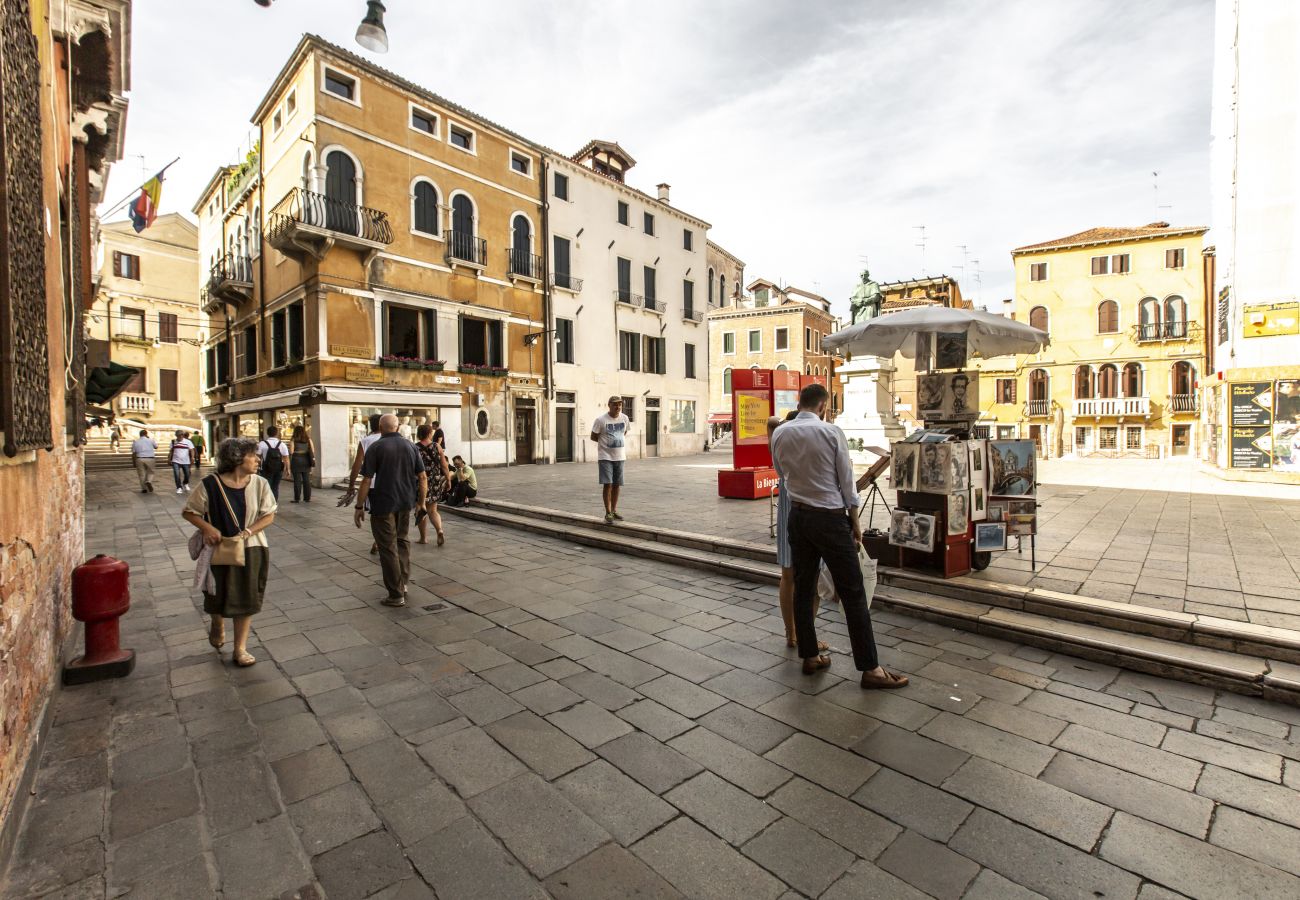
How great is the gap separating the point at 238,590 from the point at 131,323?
32.2 meters

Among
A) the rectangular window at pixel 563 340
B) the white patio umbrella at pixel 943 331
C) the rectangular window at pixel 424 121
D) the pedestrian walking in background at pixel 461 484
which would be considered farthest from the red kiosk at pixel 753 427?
the rectangular window at pixel 424 121

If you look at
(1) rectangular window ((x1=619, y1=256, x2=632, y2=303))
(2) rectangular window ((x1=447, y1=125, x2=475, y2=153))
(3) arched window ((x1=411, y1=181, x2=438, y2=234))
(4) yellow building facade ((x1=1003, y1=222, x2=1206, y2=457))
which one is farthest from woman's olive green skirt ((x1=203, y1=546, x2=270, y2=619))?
(4) yellow building facade ((x1=1003, y1=222, x2=1206, y2=457))

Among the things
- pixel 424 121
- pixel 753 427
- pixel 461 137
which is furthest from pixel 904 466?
pixel 461 137

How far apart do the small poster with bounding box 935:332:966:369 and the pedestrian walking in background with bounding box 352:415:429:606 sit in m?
5.08

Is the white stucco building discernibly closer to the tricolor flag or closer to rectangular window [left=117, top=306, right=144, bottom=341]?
the tricolor flag

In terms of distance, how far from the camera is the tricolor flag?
12608 mm

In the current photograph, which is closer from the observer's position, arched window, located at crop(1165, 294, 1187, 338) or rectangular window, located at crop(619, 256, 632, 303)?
rectangular window, located at crop(619, 256, 632, 303)

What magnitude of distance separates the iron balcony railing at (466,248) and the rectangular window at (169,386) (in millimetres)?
18667

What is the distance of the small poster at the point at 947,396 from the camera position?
18.8ft

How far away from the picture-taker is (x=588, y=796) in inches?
99.3

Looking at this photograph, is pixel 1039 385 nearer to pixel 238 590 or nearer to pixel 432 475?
pixel 432 475

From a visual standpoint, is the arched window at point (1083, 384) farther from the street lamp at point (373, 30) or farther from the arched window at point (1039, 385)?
the street lamp at point (373, 30)

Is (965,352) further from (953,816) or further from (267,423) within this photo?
(267,423)

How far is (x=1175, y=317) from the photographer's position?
94.8 ft
